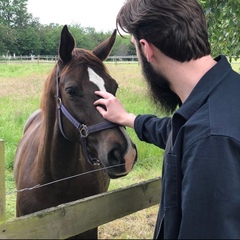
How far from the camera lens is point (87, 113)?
2074mm

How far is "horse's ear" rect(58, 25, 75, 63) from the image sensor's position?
2.21m

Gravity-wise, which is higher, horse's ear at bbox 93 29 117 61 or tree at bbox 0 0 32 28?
tree at bbox 0 0 32 28

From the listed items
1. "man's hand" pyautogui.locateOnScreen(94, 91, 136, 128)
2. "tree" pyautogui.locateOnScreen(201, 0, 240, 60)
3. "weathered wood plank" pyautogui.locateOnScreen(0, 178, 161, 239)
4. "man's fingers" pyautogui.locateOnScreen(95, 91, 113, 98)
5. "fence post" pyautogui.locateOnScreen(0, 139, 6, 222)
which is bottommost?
"weathered wood plank" pyautogui.locateOnScreen(0, 178, 161, 239)

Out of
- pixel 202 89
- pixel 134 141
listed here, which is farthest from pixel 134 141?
pixel 202 89

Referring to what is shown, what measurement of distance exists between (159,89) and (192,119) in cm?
52

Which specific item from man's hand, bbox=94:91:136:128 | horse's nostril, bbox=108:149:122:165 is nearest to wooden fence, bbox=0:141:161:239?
horse's nostril, bbox=108:149:122:165

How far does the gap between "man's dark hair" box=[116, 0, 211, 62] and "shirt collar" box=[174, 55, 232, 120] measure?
0.33ft

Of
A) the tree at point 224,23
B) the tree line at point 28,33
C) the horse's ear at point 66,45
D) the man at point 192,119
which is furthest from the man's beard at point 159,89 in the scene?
the tree line at point 28,33

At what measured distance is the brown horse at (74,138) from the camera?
1.92m

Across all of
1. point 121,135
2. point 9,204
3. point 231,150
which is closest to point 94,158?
point 121,135

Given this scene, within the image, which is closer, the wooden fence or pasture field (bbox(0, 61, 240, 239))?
the wooden fence

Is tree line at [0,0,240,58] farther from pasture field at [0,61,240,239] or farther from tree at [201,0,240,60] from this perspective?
tree at [201,0,240,60]

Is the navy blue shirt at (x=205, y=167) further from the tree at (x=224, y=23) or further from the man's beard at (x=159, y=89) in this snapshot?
the tree at (x=224, y=23)

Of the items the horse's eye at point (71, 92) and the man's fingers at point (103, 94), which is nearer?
the man's fingers at point (103, 94)
